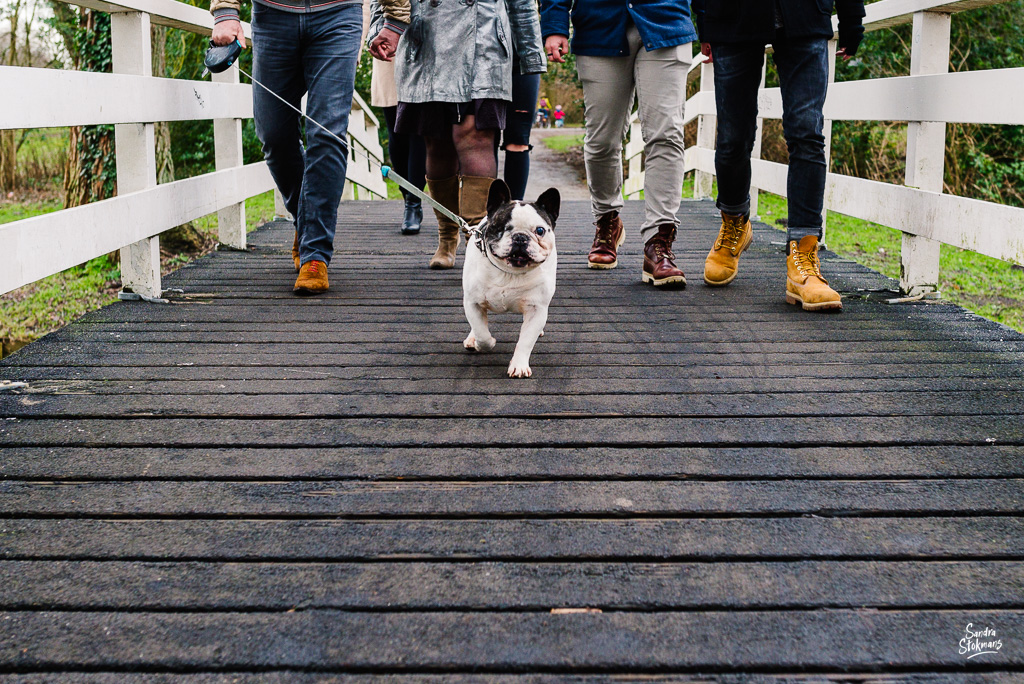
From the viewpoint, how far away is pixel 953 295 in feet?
22.6

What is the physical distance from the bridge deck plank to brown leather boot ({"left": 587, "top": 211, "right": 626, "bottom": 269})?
153 centimetres

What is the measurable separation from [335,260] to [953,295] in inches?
163

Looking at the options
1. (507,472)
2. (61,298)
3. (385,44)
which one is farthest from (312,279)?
(61,298)

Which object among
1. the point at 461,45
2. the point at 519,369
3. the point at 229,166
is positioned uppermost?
the point at 461,45

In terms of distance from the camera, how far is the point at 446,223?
5.61m

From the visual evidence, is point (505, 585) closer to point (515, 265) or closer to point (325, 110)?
point (515, 265)

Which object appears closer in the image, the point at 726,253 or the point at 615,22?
the point at 615,22

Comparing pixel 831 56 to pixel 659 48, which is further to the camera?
pixel 831 56

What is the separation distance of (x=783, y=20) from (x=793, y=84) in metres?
0.28

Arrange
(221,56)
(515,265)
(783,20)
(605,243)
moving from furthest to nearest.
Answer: (605,243) → (221,56) → (783,20) → (515,265)

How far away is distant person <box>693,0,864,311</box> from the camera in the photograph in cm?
446

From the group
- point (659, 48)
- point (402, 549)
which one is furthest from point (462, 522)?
point (659, 48)

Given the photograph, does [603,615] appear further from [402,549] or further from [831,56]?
[831,56]

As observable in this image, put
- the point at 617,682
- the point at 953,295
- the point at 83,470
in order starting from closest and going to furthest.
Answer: the point at 617,682, the point at 83,470, the point at 953,295
